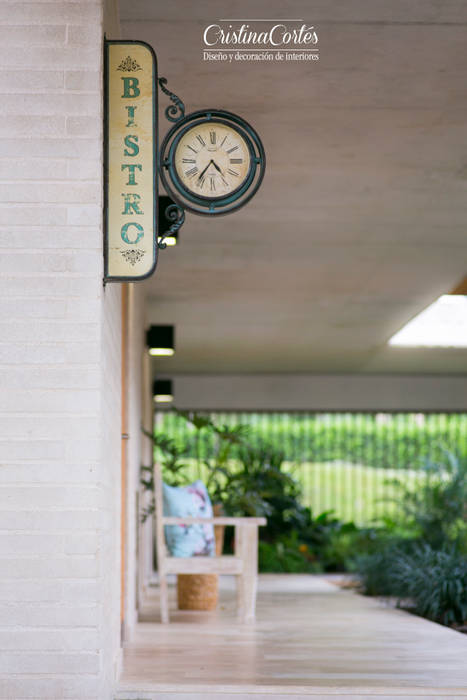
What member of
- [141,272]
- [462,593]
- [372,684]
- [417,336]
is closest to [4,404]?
[141,272]

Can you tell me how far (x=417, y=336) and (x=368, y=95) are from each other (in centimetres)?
619

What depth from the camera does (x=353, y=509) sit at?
1315cm

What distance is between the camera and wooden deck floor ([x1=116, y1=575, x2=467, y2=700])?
10.2 ft

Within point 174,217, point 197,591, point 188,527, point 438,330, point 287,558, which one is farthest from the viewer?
point 287,558

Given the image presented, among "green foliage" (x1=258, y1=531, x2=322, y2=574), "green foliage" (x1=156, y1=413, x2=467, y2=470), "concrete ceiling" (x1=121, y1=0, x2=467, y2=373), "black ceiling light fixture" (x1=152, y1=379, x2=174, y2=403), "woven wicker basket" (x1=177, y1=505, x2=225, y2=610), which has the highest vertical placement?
"concrete ceiling" (x1=121, y1=0, x2=467, y2=373)

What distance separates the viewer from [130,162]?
2.93 m

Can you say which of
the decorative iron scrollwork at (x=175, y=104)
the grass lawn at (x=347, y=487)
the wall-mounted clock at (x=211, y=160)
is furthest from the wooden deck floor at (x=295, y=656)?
the grass lawn at (x=347, y=487)

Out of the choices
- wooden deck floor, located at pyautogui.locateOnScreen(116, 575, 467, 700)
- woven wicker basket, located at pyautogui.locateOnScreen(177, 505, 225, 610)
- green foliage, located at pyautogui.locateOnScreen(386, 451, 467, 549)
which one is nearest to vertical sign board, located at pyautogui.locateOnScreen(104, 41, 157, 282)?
wooden deck floor, located at pyautogui.locateOnScreen(116, 575, 467, 700)

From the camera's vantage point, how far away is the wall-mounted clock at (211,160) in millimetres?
3020

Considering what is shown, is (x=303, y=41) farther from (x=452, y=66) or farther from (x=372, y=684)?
(x=372, y=684)

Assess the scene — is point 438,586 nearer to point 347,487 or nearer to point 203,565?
point 203,565

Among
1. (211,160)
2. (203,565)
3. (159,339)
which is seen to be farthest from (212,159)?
(159,339)

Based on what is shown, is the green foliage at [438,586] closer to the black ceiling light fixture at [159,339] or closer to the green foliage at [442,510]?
the green foliage at [442,510]

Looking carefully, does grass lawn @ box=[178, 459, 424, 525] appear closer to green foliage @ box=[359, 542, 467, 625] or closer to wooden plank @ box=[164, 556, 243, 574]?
green foliage @ box=[359, 542, 467, 625]
